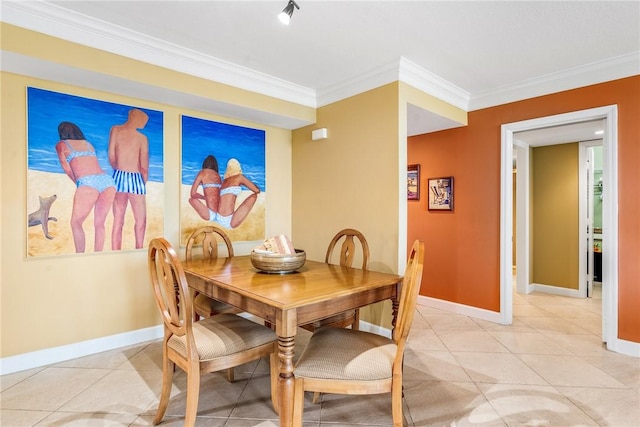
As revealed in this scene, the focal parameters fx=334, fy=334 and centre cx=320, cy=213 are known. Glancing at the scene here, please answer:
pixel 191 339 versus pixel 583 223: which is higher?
pixel 583 223

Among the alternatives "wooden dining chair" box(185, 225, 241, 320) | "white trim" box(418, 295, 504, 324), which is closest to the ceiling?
"wooden dining chair" box(185, 225, 241, 320)

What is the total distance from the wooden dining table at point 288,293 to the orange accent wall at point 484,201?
6.49 feet

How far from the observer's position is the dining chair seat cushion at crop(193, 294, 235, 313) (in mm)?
2494

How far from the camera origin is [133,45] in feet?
8.19

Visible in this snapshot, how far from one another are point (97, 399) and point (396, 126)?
9.66ft

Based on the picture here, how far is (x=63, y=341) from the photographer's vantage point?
104 inches

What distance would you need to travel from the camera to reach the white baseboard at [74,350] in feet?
7.99

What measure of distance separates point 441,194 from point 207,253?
2.76m

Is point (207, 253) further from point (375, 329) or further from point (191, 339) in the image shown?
point (375, 329)

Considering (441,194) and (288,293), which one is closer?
(288,293)

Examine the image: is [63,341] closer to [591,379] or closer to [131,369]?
[131,369]

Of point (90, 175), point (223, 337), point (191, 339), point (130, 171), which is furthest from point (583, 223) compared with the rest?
point (90, 175)

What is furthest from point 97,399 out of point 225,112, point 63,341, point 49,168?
point 225,112

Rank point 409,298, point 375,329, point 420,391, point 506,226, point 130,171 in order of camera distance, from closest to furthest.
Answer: point 409,298, point 420,391, point 130,171, point 375,329, point 506,226
